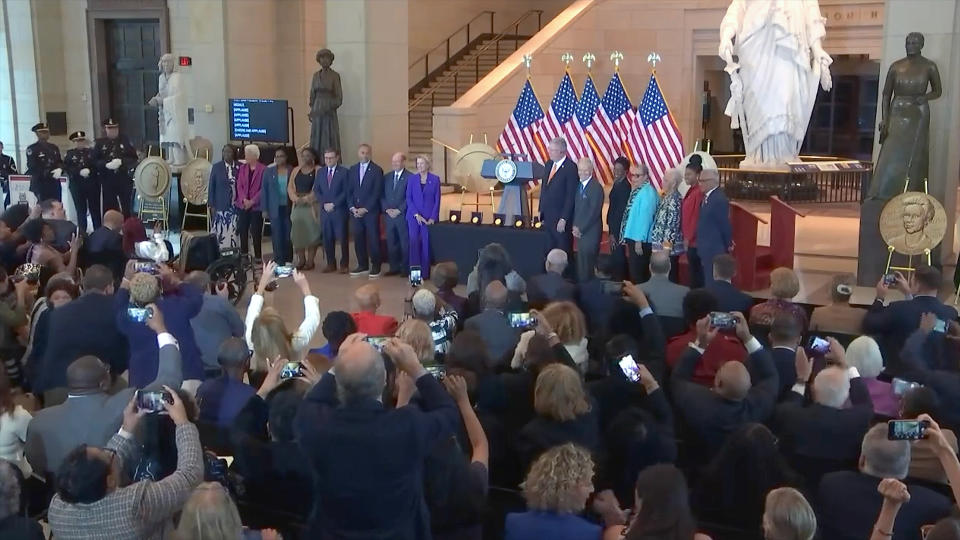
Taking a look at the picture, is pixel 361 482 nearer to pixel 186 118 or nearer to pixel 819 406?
pixel 819 406

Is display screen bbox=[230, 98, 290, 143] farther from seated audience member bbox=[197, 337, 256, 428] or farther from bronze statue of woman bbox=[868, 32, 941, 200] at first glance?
seated audience member bbox=[197, 337, 256, 428]

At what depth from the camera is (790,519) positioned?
142 inches

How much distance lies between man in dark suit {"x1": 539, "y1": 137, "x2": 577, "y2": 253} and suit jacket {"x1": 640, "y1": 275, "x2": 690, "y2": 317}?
417cm

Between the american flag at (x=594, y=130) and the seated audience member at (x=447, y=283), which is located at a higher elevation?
the american flag at (x=594, y=130)

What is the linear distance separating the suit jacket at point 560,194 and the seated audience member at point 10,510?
327 inches

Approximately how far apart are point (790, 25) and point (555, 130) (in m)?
3.97

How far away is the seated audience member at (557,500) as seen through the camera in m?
3.95

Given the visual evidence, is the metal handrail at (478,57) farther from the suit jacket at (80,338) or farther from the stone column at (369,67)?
the suit jacket at (80,338)

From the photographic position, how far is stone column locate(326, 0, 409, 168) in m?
16.2

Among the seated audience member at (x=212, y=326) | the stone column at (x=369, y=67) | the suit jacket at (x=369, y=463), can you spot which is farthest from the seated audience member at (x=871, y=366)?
the stone column at (x=369, y=67)

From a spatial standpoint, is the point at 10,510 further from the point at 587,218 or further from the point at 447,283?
the point at 587,218

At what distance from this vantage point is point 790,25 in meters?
16.2

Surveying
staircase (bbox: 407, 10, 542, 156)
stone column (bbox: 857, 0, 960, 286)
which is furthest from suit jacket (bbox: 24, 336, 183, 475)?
staircase (bbox: 407, 10, 542, 156)

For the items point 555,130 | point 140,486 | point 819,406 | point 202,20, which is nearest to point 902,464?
point 819,406
